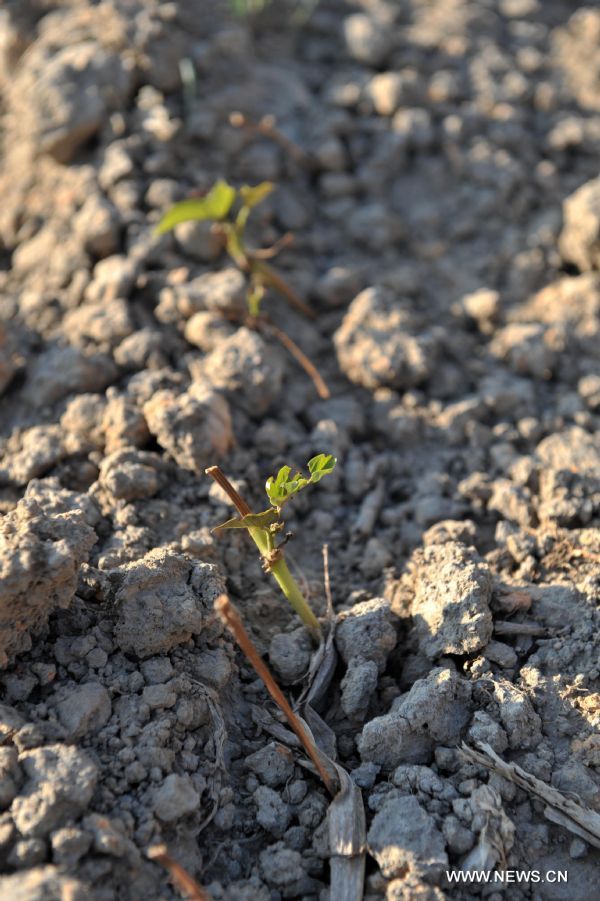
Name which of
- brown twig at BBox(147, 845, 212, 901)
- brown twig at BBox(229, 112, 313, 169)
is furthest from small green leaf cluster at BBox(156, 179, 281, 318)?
brown twig at BBox(147, 845, 212, 901)

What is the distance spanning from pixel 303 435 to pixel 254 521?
2.58ft

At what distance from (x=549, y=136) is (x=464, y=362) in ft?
3.95

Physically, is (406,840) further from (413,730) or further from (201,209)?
(201,209)

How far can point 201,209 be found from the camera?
8.77ft

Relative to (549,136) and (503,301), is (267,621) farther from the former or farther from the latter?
(549,136)

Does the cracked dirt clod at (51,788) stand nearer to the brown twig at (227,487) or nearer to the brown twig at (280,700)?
the brown twig at (280,700)

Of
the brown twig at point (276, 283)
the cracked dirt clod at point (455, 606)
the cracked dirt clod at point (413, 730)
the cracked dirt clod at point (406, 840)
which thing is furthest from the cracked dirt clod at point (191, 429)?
the cracked dirt clod at point (406, 840)

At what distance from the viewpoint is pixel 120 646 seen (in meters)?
1.88

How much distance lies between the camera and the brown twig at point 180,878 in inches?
57.2

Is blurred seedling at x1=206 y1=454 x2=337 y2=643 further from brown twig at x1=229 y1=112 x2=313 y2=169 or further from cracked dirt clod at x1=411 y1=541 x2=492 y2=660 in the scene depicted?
brown twig at x1=229 y1=112 x2=313 y2=169

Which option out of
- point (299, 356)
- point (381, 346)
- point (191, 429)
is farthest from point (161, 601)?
point (381, 346)

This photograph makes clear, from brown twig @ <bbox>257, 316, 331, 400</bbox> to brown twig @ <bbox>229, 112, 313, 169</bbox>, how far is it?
2.78 ft

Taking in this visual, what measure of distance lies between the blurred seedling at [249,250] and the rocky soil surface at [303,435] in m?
0.05

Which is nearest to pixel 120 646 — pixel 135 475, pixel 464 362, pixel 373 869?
pixel 135 475
